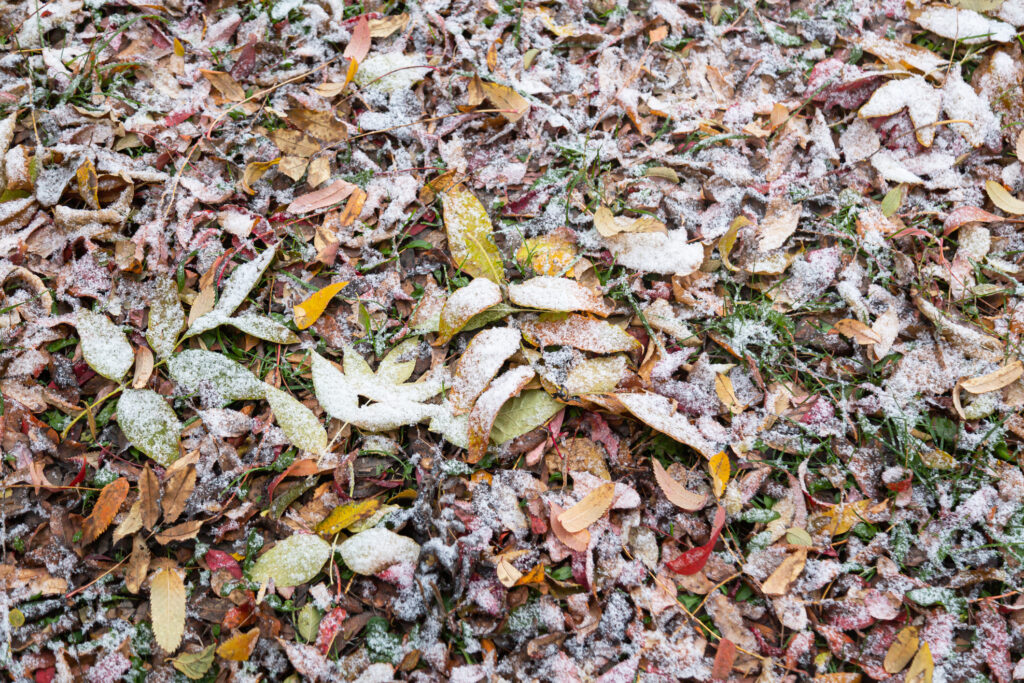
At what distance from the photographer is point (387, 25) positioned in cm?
202

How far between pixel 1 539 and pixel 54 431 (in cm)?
26

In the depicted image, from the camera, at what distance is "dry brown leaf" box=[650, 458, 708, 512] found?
1.49 metres

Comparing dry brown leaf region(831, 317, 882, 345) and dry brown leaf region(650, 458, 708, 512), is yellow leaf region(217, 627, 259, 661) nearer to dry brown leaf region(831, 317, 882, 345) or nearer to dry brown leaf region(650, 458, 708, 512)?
dry brown leaf region(650, 458, 708, 512)

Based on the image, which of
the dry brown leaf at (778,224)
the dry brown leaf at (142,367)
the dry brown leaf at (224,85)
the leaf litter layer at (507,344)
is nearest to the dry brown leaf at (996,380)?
the leaf litter layer at (507,344)

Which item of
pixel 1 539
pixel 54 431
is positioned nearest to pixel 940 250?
pixel 54 431

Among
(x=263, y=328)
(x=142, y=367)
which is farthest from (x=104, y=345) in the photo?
(x=263, y=328)

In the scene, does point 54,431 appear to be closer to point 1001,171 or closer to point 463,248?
point 463,248

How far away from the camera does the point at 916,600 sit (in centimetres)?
144

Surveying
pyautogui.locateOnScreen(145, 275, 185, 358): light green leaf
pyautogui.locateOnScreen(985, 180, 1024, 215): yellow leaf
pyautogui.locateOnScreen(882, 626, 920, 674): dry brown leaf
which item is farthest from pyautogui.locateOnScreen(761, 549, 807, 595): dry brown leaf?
pyautogui.locateOnScreen(145, 275, 185, 358): light green leaf

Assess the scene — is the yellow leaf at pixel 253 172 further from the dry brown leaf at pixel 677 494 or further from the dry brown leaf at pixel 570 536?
the dry brown leaf at pixel 677 494

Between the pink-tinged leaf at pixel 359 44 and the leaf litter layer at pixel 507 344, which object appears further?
the pink-tinged leaf at pixel 359 44

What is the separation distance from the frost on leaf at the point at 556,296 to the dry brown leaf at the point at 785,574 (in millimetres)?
760

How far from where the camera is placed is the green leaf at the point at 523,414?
4.92 ft

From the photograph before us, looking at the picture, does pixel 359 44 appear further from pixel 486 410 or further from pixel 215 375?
pixel 486 410
